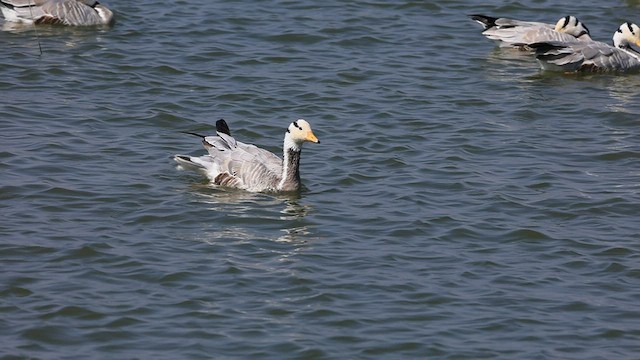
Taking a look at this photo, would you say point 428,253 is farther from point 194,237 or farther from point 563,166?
point 563,166

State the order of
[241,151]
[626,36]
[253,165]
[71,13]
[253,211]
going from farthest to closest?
[71,13] → [626,36] → [241,151] → [253,165] → [253,211]

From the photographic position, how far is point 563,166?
46.4 feet

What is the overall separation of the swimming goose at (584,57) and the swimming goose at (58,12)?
21.1 ft

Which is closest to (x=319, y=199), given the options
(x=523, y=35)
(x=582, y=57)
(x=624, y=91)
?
(x=624, y=91)

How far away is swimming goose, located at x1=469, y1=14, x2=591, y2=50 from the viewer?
62.4ft

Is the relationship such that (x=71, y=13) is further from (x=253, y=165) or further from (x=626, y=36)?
(x=626, y=36)

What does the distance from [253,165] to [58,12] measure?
7.12 metres

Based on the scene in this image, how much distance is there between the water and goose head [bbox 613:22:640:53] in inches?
30.2

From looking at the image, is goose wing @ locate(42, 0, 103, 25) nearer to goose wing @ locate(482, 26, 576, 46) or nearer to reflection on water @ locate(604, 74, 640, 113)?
goose wing @ locate(482, 26, 576, 46)

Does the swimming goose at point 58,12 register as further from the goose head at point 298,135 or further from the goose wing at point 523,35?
the goose head at point 298,135

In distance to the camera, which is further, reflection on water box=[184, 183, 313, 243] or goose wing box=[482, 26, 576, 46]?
goose wing box=[482, 26, 576, 46]

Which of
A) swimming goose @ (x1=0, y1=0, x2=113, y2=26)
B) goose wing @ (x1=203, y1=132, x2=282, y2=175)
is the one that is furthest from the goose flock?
goose wing @ (x1=203, y1=132, x2=282, y2=175)

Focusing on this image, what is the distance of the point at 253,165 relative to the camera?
13.2m

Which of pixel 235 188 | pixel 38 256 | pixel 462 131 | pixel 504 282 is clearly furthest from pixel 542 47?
pixel 38 256
